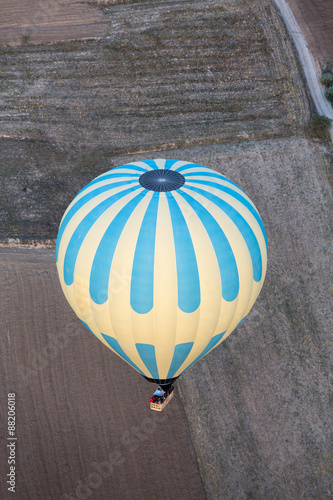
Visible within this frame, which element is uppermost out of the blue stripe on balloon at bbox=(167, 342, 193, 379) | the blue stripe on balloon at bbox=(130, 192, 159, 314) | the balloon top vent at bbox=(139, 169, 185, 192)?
the balloon top vent at bbox=(139, 169, 185, 192)

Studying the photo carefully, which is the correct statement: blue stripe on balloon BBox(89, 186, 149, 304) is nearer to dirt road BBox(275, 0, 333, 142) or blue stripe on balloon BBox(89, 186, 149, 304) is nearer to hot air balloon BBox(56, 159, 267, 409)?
hot air balloon BBox(56, 159, 267, 409)

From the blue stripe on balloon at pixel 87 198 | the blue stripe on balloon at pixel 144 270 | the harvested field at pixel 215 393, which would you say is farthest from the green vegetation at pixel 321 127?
the blue stripe on balloon at pixel 144 270

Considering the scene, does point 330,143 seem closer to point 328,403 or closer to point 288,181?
point 288,181

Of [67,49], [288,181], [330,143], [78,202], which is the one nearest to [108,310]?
[78,202]

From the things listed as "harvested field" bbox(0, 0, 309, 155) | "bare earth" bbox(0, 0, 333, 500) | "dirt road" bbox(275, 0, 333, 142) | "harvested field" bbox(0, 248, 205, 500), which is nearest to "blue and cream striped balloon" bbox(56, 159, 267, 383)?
"harvested field" bbox(0, 248, 205, 500)

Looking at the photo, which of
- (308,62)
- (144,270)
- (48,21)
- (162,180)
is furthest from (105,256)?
(48,21)

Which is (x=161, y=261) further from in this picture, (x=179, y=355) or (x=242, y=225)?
(x=179, y=355)
